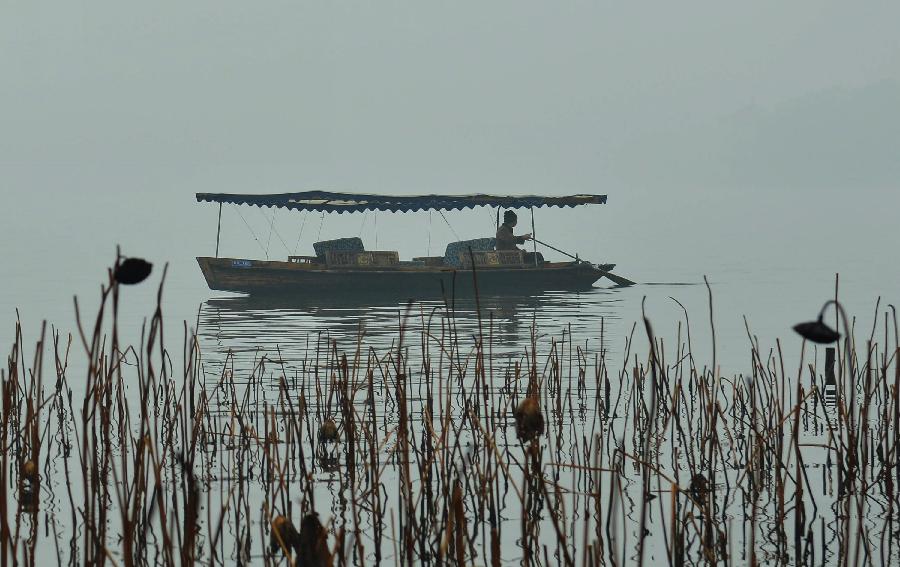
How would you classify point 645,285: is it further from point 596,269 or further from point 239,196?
point 239,196

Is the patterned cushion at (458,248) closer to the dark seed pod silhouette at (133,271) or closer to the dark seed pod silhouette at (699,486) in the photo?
the dark seed pod silhouette at (699,486)

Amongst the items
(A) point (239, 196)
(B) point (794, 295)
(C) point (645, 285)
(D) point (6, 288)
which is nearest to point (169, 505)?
(A) point (239, 196)

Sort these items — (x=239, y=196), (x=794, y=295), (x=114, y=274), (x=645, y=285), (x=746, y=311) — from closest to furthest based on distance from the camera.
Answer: (x=114, y=274)
(x=239, y=196)
(x=746, y=311)
(x=794, y=295)
(x=645, y=285)

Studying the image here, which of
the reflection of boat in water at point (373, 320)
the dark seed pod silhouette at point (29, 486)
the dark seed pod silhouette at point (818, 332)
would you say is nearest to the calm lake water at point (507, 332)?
the reflection of boat in water at point (373, 320)

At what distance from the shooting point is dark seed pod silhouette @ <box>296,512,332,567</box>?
3645mm

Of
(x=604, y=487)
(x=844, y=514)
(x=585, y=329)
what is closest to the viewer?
(x=844, y=514)

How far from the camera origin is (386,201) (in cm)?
2550

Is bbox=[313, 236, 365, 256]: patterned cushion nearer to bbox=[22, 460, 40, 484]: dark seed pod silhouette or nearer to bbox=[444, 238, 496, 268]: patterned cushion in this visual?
bbox=[444, 238, 496, 268]: patterned cushion

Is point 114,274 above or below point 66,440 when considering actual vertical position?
above

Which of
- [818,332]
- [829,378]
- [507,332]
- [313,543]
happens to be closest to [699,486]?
[313,543]

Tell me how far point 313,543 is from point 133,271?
1251 millimetres

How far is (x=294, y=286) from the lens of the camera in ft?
86.4

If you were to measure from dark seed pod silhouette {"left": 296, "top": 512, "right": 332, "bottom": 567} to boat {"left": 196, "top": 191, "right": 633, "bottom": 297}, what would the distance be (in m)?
21.1

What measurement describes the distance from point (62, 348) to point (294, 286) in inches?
337
